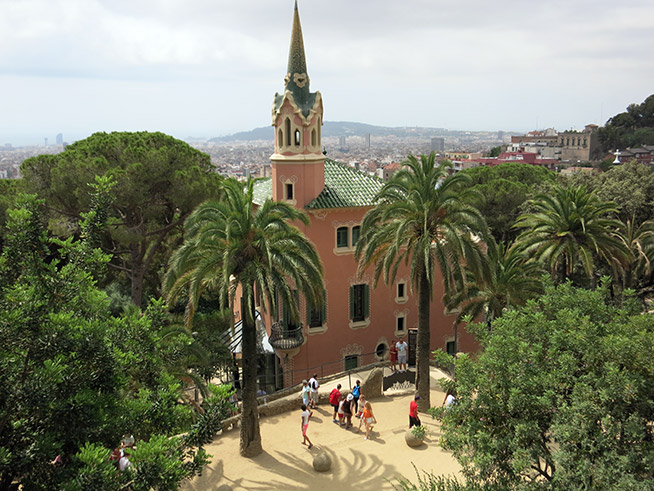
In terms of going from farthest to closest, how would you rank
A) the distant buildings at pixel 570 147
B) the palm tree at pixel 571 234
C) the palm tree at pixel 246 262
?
1. the distant buildings at pixel 570 147
2. the palm tree at pixel 571 234
3. the palm tree at pixel 246 262

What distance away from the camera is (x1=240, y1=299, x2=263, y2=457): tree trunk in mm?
14766

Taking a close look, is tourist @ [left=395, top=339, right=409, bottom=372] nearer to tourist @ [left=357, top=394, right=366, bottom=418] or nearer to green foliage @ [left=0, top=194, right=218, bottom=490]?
tourist @ [left=357, top=394, right=366, bottom=418]

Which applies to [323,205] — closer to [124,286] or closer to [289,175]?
[289,175]

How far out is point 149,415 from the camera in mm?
8078

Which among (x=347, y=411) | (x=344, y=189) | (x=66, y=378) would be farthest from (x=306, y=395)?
(x=66, y=378)

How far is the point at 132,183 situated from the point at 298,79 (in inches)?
379

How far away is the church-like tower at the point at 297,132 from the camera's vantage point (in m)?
21.4

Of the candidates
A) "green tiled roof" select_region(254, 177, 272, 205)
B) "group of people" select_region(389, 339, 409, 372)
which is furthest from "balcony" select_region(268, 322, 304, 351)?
"green tiled roof" select_region(254, 177, 272, 205)

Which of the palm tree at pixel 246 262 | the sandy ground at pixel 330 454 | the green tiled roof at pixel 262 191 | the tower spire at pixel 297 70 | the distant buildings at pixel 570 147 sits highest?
the distant buildings at pixel 570 147

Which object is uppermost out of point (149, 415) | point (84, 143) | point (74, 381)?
point (84, 143)

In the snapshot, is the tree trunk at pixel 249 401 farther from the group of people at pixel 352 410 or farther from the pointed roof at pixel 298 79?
the pointed roof at pixel 298 79

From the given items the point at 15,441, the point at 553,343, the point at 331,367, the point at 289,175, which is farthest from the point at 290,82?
the point at 15,441

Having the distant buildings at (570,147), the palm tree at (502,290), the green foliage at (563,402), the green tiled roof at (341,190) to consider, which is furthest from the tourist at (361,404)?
the distant buildings at (570,147)

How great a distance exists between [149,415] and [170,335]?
8230 millimetres
